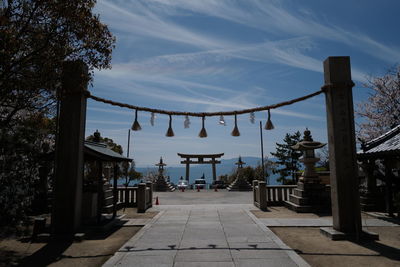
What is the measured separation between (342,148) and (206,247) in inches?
180

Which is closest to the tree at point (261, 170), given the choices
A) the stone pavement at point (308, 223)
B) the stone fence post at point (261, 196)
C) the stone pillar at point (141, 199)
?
the stone fence post at point (261, 196)

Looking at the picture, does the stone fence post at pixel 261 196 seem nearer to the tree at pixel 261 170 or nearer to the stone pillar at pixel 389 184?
the stone pillar at pixel 389 184

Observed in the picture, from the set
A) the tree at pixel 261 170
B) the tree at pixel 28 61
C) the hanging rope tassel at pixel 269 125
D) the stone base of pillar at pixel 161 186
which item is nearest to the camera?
the tree at pixel 28 61

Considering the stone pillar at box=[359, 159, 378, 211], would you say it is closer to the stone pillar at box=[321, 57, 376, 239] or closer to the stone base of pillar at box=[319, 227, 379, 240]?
the stone pillar at box=[321, 57, 376, 239]

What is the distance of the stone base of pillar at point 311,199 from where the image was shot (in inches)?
507

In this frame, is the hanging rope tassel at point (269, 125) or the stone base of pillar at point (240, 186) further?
the stone base of pillar at point (240, 186)

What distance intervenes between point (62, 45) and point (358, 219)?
8.33 m

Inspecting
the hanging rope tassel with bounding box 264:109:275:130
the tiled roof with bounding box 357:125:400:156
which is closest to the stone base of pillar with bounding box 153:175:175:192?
the tiled roof with bounding box 357:125:400:156

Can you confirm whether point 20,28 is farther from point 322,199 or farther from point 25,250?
point 322,199

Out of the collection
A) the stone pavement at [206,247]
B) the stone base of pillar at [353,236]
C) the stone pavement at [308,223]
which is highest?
the stone base of pillar at [353,236]

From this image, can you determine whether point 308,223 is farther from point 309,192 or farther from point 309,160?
point 309,160

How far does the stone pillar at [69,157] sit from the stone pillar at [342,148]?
273 inches

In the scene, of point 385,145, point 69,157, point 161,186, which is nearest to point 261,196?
point 385,145

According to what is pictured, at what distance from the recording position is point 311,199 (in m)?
13.2
